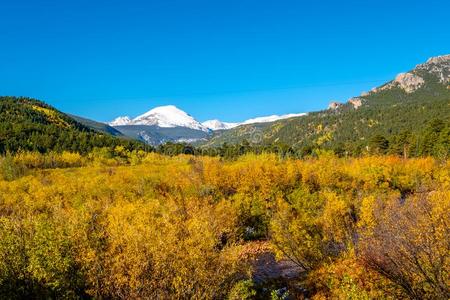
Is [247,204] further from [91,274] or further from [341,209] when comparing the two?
[91,274]

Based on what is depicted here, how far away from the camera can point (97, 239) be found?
38.9m

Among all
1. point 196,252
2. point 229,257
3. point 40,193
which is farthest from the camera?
point 40,193

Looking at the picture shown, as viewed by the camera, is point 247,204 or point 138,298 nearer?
point 138,298

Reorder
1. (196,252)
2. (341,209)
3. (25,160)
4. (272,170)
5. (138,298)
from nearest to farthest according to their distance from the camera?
1. (138,298)
2. (196,252)
3. (341,209)
4. (272,170)
5. (25,160)

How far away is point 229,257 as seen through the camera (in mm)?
36938

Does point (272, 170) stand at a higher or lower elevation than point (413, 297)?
higher

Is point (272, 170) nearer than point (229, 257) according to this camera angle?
No

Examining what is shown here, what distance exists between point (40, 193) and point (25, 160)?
87.6 metres

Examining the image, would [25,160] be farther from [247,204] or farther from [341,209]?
[341,209]

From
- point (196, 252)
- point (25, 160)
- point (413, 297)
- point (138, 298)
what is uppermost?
point (25, 160)

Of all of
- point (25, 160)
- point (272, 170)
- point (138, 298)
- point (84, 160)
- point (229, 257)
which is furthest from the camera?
point (84, 160)

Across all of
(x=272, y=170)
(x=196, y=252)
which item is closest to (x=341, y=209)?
(x=196, y=252)

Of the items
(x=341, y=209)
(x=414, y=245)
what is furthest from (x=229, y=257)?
(x=341, y=209)

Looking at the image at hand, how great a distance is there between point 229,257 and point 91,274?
1190 cm
